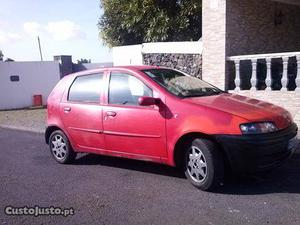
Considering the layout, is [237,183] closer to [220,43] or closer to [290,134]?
[290,134]

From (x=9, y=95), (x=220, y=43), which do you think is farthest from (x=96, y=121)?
(x=9, y=95)

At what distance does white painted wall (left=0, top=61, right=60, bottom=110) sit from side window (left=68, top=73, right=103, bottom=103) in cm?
1270

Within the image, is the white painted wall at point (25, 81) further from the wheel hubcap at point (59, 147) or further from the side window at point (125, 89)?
the side window at point (125, 89)

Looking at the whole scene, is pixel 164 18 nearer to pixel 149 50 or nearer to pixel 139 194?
pixel 149 50

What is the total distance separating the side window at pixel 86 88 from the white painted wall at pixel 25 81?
41.7 ft

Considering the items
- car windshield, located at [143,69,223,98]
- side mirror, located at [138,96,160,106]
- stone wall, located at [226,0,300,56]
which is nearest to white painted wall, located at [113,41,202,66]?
stone wall, located at [226,0,300,56]

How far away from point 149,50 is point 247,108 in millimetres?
6538

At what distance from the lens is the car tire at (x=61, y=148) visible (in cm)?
726

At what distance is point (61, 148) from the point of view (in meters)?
7.36

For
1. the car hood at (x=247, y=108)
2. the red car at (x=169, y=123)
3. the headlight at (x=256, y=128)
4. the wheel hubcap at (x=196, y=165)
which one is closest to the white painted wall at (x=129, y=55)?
the red car at (x=169, y=123)

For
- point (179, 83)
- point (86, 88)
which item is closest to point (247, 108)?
point (179, 83)

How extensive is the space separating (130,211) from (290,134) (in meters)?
2.23

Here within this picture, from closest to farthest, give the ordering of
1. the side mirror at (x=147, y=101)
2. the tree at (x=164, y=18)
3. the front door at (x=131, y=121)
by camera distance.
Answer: the side mirror at (x=147, y=101)
the front door at (x=131, y=121)
the tree at (x=164, y=18)

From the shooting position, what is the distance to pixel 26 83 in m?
19.5
